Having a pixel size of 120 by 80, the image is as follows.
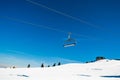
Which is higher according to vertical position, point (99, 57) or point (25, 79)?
point (99, 57)

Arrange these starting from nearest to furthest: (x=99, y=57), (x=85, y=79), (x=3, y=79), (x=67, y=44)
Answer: (x=67, y=44), (x=3, y=79), (x=85, y=79), (x=99, y=57)

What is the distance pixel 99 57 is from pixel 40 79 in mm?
52768

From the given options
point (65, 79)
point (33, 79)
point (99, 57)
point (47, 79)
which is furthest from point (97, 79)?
point (99, 57)

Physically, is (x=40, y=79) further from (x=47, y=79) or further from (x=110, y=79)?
(x=110, y=79)

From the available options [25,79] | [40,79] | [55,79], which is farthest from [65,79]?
[25,79]

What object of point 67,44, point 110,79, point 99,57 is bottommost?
point 110,79

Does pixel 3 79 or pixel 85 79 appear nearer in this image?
pixel 3 79

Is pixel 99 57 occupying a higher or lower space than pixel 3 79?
higher

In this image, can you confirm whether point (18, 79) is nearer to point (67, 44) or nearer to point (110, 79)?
point (110, 79)

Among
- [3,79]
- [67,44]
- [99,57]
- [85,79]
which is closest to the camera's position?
[67,44]

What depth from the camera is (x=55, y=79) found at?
33.4 meters

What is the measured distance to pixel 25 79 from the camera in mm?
33656

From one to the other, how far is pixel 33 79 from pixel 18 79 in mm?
2358

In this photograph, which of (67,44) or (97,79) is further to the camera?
(97,79)
